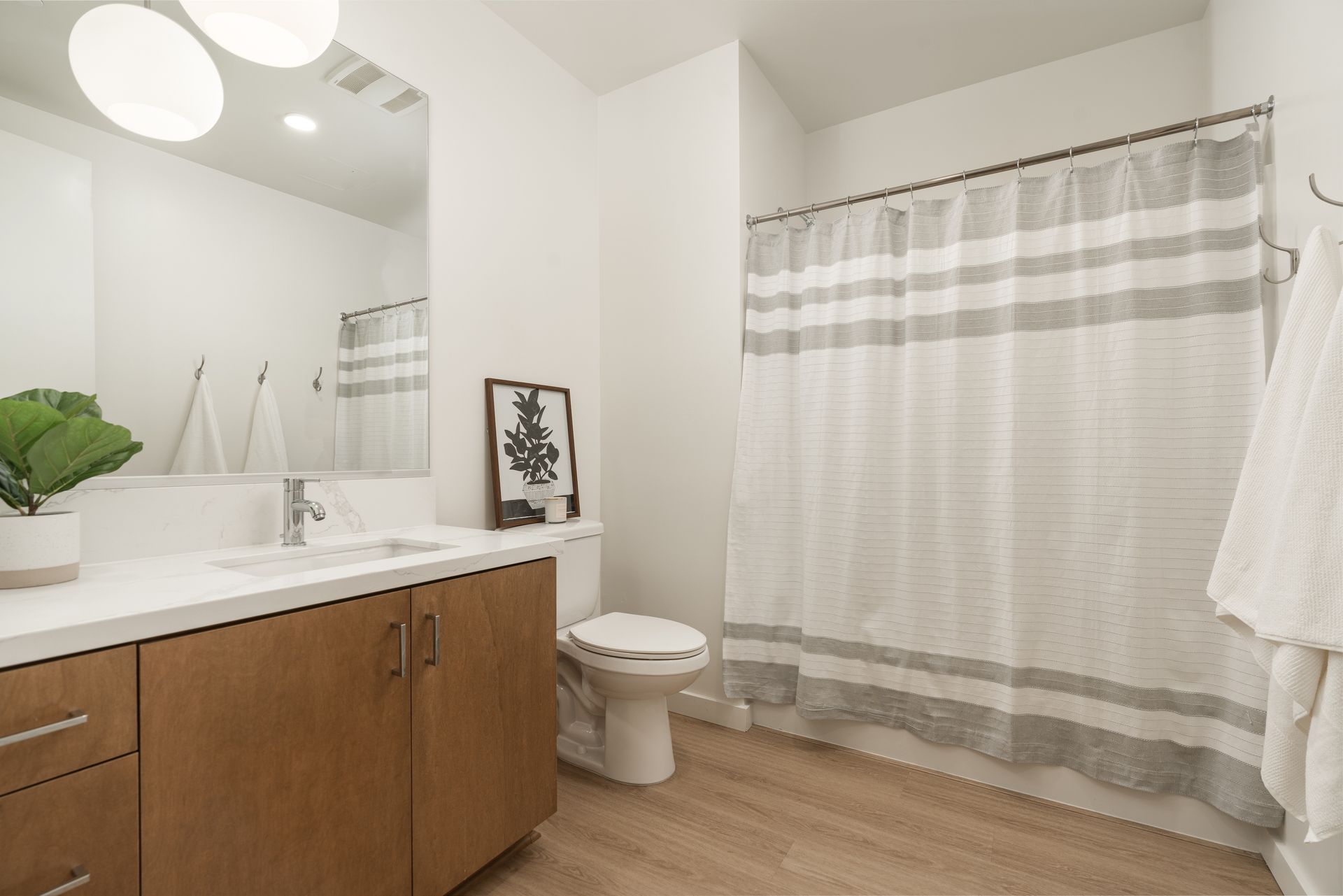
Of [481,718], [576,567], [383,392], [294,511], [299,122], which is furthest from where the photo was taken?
[576,567]

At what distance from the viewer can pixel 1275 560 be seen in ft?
3.60

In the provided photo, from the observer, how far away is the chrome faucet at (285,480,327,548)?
1.50 metres

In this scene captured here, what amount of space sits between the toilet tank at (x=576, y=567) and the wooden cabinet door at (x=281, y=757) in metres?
0.85

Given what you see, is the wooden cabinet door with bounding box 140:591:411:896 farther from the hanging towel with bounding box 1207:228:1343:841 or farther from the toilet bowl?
the hanging towel with bounding box 1207:228:1343:841

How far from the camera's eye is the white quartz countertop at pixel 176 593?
83 cm

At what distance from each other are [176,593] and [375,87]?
151cm

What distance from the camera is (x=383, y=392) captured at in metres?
1.81

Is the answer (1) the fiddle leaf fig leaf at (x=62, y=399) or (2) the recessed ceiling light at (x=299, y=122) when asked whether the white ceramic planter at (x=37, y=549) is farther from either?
(2) the recessed ceiling light at (x=299, y=122)

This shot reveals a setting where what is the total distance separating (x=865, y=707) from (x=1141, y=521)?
1.02 metres

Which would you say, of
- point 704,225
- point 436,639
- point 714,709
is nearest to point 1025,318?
point 704,225

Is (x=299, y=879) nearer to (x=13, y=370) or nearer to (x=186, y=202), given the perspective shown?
(x=13, y=370)

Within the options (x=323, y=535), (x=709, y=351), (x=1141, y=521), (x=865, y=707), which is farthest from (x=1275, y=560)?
(x=323, y=535)

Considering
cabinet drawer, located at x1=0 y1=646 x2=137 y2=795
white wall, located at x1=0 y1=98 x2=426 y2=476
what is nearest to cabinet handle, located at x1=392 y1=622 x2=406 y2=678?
cabinet drawer, located at x1=0 y1=646 x2=137 y2=795

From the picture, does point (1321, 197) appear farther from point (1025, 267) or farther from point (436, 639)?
point (436, 639)
